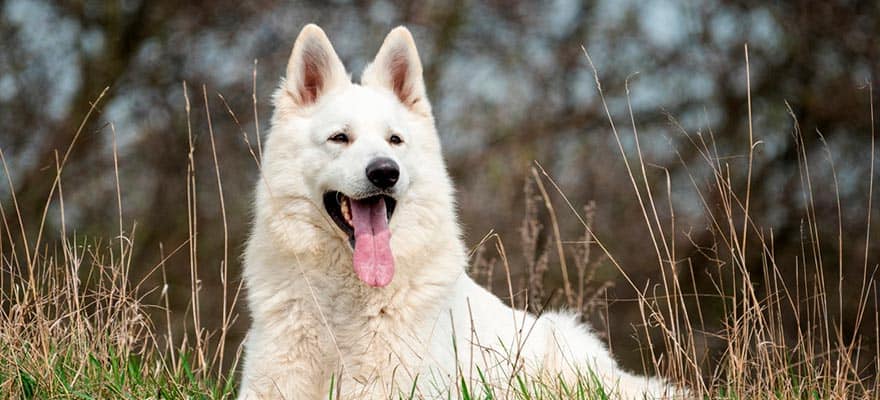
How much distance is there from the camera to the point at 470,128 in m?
10.8

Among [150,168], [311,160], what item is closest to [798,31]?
[150,168]

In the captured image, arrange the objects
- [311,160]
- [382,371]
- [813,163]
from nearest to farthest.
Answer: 1. [382,371]
2. [311,160]
3. [813,163]

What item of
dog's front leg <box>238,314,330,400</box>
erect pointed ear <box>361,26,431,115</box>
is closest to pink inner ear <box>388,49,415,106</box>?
erect pointed ear <box>361,26,431,115</box>

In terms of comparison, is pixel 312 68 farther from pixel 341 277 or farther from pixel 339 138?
pixel 341 277

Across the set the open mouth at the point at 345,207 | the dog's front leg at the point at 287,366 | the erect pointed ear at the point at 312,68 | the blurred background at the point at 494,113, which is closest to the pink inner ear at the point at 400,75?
the erect pointed ear at the point at 312,68

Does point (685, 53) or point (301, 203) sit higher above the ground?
point (301, 203)

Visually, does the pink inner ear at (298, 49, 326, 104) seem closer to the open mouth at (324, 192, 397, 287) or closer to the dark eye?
the dark eye

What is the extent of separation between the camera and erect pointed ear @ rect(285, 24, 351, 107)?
162 inches

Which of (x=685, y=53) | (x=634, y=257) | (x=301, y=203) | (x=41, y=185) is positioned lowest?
(x=634, y=257)

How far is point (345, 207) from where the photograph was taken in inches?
155

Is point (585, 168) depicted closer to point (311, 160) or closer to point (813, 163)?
point (813, 163)

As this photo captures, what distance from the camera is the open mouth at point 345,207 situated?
Answer: 12.6 ft

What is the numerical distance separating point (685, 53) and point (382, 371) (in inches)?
320

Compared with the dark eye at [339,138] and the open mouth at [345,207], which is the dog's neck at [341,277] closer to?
the open mouth at [345,207]
